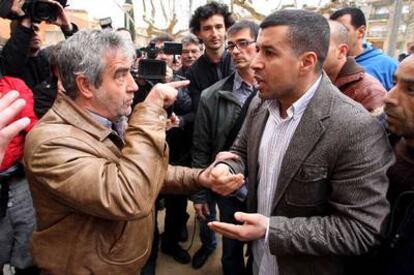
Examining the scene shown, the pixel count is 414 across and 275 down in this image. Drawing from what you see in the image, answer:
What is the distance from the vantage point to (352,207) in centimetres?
123

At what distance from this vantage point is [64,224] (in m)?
1.37

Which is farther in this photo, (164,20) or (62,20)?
(164,20)

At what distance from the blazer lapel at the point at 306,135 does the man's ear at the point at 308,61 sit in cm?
11

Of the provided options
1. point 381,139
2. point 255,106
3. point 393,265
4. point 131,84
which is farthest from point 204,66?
point 393,265

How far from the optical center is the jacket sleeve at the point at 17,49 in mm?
2279

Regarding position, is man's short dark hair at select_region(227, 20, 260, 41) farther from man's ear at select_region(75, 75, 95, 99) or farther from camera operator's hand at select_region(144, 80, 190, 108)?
man's ear at select_region(75, 75, 95, 99)

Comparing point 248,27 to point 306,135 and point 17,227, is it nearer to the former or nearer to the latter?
point 306,135

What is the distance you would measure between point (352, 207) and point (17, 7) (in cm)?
249

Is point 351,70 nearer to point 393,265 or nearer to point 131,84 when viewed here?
point 393,265

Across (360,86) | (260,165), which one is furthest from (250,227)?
(360,86)

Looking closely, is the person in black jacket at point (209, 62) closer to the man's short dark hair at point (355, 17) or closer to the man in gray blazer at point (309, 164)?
the man's short dark hair at point (355, 17)

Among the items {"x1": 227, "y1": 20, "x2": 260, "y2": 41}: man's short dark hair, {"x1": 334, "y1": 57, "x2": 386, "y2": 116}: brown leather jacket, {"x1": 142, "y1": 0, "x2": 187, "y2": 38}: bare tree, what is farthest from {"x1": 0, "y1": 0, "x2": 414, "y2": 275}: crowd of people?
{"x1": 142, "y1": 0, "x2": 187, "y2": 38}: bare tree

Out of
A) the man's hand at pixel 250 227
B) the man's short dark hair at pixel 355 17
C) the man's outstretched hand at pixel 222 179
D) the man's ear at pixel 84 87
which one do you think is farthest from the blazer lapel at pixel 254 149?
the man's short dark hair at pixel 355 17

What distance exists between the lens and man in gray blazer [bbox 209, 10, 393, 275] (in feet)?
4.09
